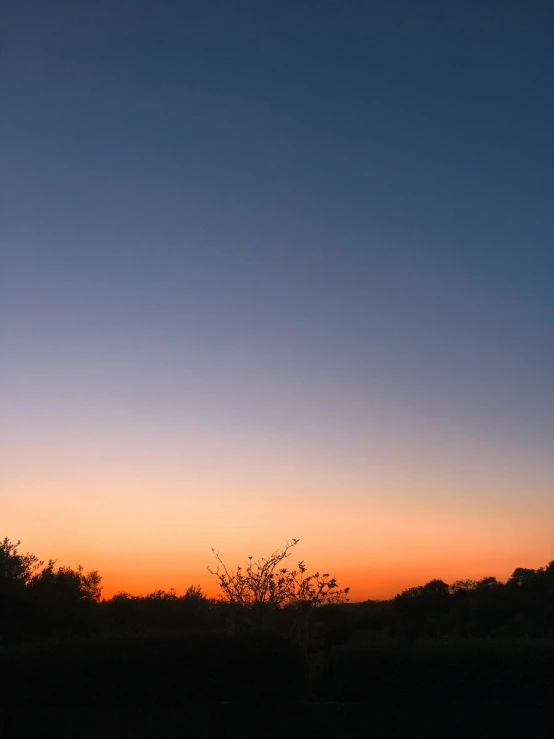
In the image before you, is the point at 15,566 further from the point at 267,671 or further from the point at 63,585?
the point at 267,671

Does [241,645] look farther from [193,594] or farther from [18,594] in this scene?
[193,594]

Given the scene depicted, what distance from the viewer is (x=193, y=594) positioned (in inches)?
1097

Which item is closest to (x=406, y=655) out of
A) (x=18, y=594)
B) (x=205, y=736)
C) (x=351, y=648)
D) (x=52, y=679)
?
(x=351, y=648)

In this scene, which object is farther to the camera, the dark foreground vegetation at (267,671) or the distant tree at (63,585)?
the distant tree at (63,585)

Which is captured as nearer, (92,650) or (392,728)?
(392,728)

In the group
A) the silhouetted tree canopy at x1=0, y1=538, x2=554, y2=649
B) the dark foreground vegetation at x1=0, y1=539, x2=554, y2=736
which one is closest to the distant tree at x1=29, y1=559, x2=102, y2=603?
the silhouetted tree canopy at x1=0, y1=538, x2=554, y2=649

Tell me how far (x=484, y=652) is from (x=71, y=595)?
626 inches

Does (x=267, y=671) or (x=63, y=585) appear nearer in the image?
(x=267, y=671)

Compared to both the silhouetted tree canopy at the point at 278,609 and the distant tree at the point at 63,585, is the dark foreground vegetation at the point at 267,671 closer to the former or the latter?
the silhouetted tree canopy at the point at 278,609

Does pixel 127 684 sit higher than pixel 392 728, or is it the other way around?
pixel 127 684

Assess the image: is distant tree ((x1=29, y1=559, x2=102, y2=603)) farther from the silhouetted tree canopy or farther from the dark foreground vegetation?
the dark foreground vegetation

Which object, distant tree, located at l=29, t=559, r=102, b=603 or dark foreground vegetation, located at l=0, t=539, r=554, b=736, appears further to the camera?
distant tree, located at l=29, t=559, r=102, b=603

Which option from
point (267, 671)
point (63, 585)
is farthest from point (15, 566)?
point (267, 671)

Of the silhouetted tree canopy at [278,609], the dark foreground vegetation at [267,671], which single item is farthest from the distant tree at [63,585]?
the dark foreground vegetation at [267,671]
